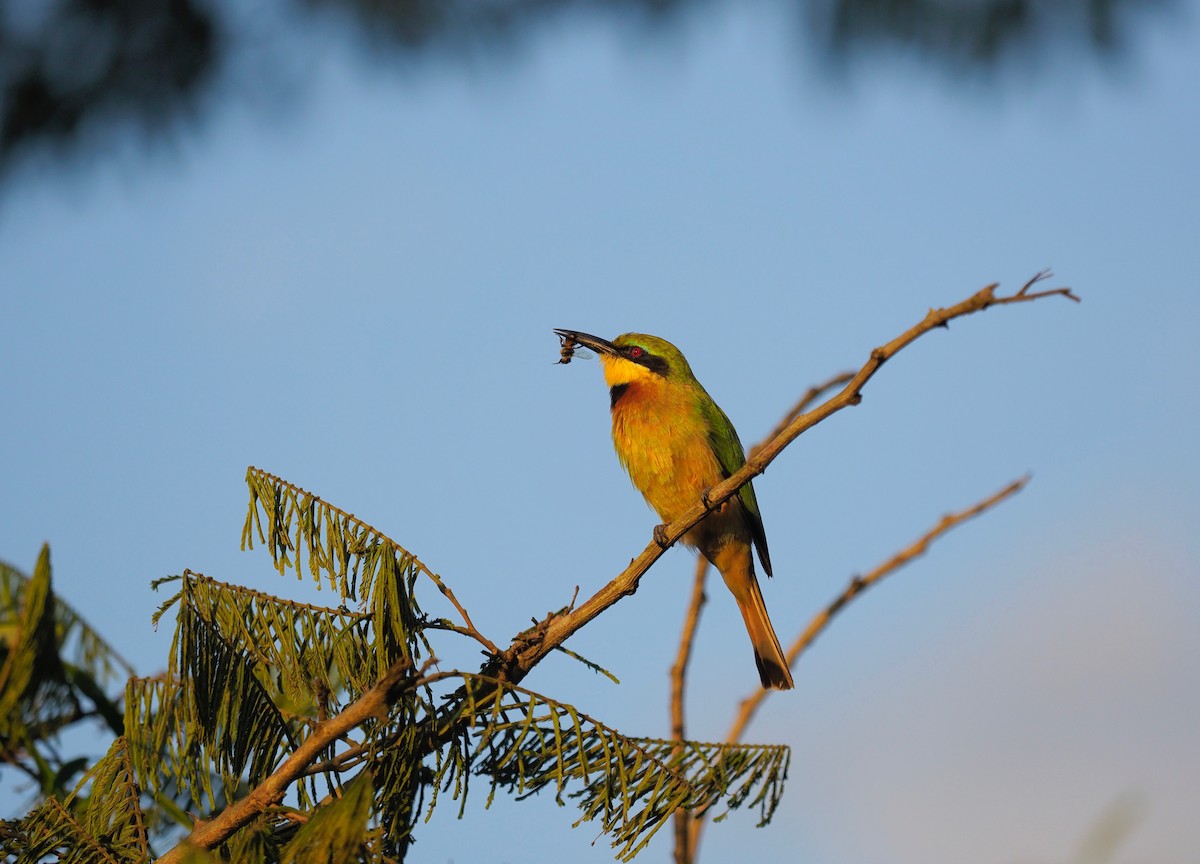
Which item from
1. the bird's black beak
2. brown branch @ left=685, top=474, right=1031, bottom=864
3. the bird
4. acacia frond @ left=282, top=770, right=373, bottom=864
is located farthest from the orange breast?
acacia frond @ left=282, top=770, right=373, bottom=864

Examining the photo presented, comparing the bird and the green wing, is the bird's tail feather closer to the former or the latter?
the bird

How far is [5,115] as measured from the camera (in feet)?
11.9

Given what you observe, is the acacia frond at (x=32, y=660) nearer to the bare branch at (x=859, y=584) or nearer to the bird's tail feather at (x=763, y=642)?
the bare branch at (x=859, y=584)

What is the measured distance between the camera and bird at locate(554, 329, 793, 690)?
5371mm

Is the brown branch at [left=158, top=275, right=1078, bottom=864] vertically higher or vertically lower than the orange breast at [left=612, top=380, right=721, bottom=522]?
lower

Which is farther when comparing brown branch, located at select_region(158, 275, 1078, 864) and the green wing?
the green wing

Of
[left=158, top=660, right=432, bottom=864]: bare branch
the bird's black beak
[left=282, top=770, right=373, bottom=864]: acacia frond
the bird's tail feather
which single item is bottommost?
[left=282, top=770, right=373, bottom=864]: acacia frond

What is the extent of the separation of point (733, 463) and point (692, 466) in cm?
35

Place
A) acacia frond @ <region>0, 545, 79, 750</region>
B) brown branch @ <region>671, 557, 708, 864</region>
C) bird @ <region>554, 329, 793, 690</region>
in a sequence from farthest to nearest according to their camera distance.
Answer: bird @ <region>554, 329, 793, 690</region>, brown branch @ <region>671, 557, 708, 864</region>, acacia frond @ <region>0, 545, 79, 750</region>

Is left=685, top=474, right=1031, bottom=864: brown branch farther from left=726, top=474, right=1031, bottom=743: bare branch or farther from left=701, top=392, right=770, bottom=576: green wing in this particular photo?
left=701, top=392, right=770, bottom=576: green wing

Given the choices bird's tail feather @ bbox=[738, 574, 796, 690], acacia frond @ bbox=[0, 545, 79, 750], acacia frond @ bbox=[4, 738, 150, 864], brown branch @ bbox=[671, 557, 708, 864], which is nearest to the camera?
Answer: acacia frond @ bbox=[0, 545, 79, 750]

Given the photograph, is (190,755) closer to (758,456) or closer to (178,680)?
(178,680)

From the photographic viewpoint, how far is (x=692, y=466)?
5.37m

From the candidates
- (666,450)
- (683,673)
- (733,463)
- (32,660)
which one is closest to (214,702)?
(32,660)
